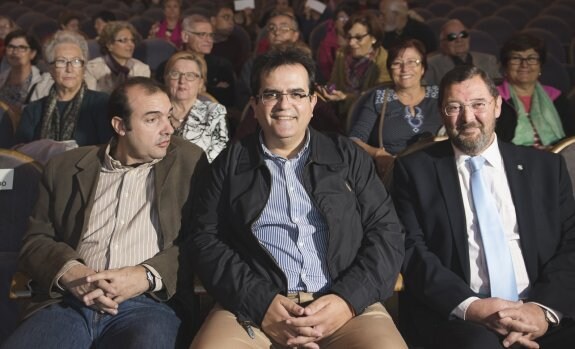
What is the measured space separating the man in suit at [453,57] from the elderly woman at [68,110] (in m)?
2.08

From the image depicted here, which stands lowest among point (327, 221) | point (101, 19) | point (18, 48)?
point (327, 221)

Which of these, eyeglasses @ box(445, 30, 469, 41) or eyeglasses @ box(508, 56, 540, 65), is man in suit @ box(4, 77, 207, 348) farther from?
eyeglasses @ box(445, 30, 469, 41)

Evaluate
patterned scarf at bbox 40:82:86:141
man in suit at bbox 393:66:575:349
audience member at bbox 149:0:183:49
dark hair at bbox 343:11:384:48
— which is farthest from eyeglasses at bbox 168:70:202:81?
audience member at bbox 149:0:183:49

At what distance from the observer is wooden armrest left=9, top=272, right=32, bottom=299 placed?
2.37m

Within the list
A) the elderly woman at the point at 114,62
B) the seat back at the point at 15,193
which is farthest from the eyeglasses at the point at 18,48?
the seat back at the point at 15,193

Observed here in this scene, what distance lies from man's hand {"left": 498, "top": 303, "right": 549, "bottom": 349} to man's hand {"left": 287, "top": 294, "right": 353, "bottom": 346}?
455 mm

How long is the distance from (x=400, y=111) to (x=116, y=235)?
165 centimetres

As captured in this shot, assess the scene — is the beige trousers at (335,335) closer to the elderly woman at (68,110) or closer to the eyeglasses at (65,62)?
the elderly woman at (68,110)

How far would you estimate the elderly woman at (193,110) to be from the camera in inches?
134

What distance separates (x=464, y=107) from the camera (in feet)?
7.91

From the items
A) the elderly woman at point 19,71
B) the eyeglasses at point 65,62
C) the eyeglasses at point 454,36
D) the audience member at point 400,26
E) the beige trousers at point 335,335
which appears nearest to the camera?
the beige trousers at point 335,335

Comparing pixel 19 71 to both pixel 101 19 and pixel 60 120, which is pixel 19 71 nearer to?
pixel 60 120

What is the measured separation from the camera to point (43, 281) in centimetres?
236

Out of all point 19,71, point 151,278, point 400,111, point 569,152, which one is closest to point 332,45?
point 400,111
